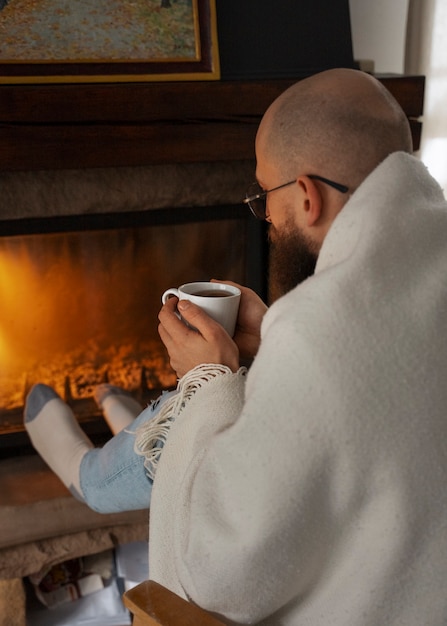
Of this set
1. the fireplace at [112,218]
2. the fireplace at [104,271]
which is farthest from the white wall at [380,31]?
the fireplace at [104,271]

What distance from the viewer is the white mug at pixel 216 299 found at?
111cm

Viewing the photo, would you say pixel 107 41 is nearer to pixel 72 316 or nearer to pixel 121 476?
pixel 72 316

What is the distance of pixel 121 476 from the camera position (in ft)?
4.48

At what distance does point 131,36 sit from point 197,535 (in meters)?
1.17

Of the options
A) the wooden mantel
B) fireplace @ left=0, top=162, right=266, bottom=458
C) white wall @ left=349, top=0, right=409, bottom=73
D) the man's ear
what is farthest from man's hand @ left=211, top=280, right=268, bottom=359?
white wall @ left=349, top=0, right=409, bottom=73

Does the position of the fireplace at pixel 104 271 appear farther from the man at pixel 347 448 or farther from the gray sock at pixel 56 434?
the man at pixel 347 448

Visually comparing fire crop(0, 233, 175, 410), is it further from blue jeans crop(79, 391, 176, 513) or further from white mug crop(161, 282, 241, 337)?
white mug crop(161, 282, 241, 337)

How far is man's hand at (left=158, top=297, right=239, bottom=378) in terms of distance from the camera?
1.07 meters

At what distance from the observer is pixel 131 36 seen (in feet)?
5.49

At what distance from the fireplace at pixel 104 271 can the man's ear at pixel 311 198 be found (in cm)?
90

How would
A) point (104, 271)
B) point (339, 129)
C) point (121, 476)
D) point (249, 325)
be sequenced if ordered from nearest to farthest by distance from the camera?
point (339, 129) → point (249, 325) → point (121, 476) → point (104, 271)

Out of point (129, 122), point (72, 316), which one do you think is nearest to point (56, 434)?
point (72, 316)

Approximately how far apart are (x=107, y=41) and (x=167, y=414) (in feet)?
2.96

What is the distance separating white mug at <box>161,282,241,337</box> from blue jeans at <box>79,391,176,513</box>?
17 cm
